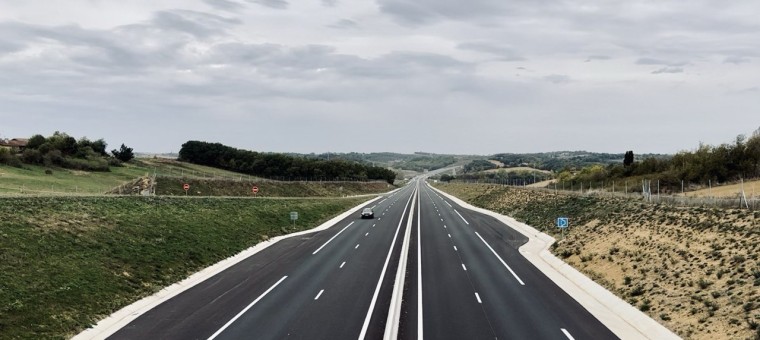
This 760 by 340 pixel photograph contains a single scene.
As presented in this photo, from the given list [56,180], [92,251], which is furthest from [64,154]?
[92,251]

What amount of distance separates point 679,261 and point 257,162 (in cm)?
15062

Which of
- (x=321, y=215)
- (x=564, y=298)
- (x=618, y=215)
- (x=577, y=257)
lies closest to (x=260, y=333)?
(x=564, y=298)

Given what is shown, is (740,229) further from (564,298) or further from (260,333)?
(260,333)

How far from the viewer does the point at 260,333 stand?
2136 cm

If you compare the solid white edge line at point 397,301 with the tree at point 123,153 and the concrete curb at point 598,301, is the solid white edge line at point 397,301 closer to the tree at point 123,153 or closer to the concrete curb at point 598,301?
the concrete curb at point 598,301

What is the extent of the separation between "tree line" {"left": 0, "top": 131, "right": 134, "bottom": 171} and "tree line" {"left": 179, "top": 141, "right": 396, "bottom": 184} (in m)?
44.8

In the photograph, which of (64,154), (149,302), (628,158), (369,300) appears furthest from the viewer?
(628,158)

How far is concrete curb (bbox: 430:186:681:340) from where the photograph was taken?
21.8 m

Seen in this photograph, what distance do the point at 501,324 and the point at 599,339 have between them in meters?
3.83

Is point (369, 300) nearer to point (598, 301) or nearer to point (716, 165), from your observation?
point (598, 301)

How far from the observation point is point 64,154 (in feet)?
343

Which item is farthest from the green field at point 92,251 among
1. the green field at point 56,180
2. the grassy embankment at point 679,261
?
the grassy embankment at point 679,261

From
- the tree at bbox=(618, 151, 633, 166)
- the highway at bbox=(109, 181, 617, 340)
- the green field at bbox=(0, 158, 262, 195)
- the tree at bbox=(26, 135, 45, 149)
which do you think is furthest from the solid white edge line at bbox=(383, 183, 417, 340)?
the tree at bbox=(26, 135, 45, 149)

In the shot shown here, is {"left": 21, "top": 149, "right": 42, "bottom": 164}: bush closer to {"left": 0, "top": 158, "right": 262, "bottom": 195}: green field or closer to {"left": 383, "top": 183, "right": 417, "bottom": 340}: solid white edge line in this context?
{"left": 0, "top": 158, "right": 262, "bottom": 195}: green field
